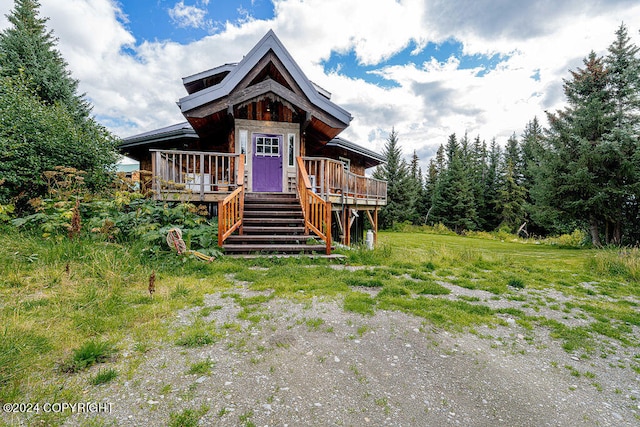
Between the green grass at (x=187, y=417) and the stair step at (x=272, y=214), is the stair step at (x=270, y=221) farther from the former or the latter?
the green grass at (x=187, y=417)

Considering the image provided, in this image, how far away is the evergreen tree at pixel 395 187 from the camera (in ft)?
84.6

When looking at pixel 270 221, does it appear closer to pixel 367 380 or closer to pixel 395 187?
pixel 367 380

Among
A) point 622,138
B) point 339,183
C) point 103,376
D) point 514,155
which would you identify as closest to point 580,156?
point 622,138

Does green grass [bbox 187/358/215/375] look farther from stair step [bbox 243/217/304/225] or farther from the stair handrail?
stair step [bbox 243/217/304/225]

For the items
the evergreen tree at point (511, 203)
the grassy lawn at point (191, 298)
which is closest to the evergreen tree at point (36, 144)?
the grassy lawn at point (191, 298)

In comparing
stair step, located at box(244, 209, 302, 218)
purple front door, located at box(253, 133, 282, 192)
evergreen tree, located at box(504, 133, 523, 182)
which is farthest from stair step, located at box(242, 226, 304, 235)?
evergreen tree, located at box(504, 133, 523, 182)

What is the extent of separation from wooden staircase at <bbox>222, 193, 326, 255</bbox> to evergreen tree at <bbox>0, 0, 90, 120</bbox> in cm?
1254

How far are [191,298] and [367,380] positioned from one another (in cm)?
253

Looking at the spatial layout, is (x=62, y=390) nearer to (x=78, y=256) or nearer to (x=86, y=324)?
(x=86, y=324)

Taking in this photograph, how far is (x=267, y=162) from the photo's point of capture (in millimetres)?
9906

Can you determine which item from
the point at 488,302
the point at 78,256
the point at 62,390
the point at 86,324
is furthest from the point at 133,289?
the point at 488,302

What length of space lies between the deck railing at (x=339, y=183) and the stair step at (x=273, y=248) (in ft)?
6.40

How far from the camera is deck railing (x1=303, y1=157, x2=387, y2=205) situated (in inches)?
330

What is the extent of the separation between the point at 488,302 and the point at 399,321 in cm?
183
